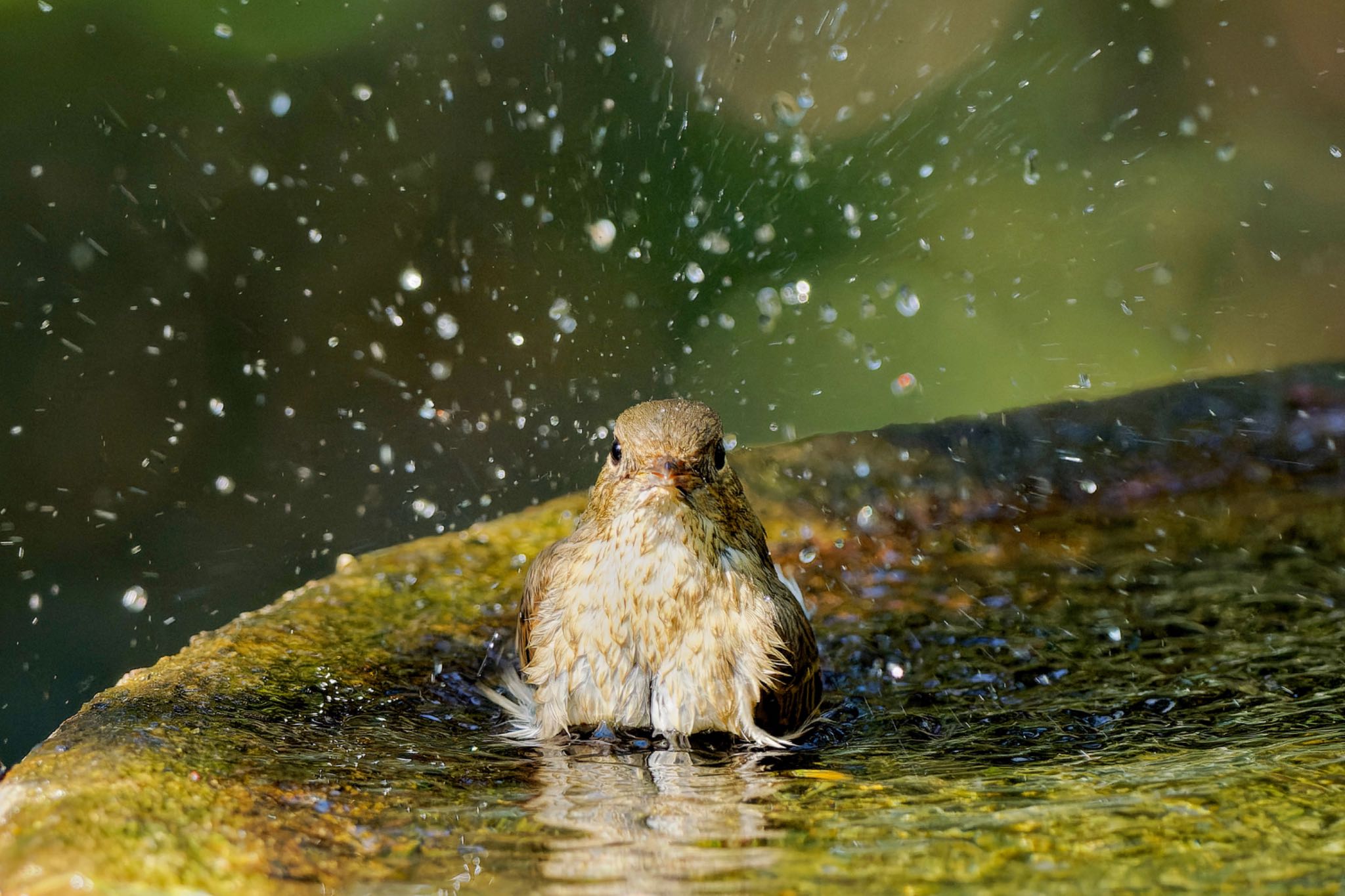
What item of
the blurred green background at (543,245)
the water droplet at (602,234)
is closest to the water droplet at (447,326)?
the blurred green background at (543,245)

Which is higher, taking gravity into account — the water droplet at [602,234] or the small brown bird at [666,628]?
the water droplet at [602,234]

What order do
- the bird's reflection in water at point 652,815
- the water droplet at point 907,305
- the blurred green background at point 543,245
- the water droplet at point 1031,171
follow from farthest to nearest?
the water droplet at point 1031,171
the water droplet at point 907,305
the blurred green background at point 543,245
the bird's reflection in water at point 652,815

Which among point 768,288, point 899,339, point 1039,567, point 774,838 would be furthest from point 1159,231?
point 774,838

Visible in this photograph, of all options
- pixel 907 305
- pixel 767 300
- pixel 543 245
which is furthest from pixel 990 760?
pixel 543 245

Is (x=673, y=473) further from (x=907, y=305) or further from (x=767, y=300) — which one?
(x=767, y=300)

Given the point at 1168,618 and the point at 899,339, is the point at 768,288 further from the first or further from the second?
the point at 1168,618

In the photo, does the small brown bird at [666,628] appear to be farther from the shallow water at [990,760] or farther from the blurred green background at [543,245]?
the blurred green background at [543,245]
